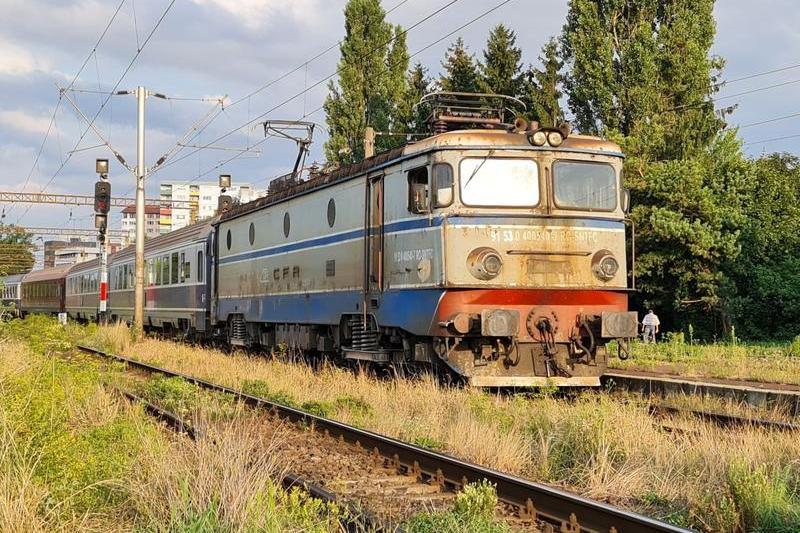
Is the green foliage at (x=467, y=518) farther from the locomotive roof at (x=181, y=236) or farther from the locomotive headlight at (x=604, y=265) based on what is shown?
the locomotive roof at (x=181, y=236)

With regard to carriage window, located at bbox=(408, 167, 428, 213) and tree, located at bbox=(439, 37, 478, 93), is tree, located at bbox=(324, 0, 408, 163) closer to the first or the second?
tree, located at bbox=(439, 37, 478, 93)

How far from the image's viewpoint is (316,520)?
5289mm

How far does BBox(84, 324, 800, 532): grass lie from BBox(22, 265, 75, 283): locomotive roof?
3975 cm

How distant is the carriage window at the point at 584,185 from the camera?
39.3 feet

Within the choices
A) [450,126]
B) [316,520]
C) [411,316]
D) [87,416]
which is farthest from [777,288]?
[316,520]

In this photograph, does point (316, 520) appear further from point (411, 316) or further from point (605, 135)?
point (605, 135)

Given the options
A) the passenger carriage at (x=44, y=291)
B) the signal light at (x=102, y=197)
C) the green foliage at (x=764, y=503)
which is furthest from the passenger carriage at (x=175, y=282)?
the green foliage at (x=764, y=503)

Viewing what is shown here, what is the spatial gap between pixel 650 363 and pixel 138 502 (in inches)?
559

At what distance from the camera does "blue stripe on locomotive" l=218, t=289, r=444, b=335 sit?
1162 cm

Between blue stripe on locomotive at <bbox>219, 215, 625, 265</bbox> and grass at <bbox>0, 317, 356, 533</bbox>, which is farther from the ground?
blue stripe on locomotive at <bbox>219, 215, 625, 265</bbox>

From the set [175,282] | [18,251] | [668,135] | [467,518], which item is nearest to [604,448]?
[467,518]

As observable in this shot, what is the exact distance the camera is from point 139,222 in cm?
2542

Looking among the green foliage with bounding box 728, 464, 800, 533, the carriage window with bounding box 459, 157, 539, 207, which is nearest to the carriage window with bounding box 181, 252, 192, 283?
the carriage window with bounding box 459, 157, 539, 207

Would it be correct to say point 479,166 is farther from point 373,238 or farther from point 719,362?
point 719,362
